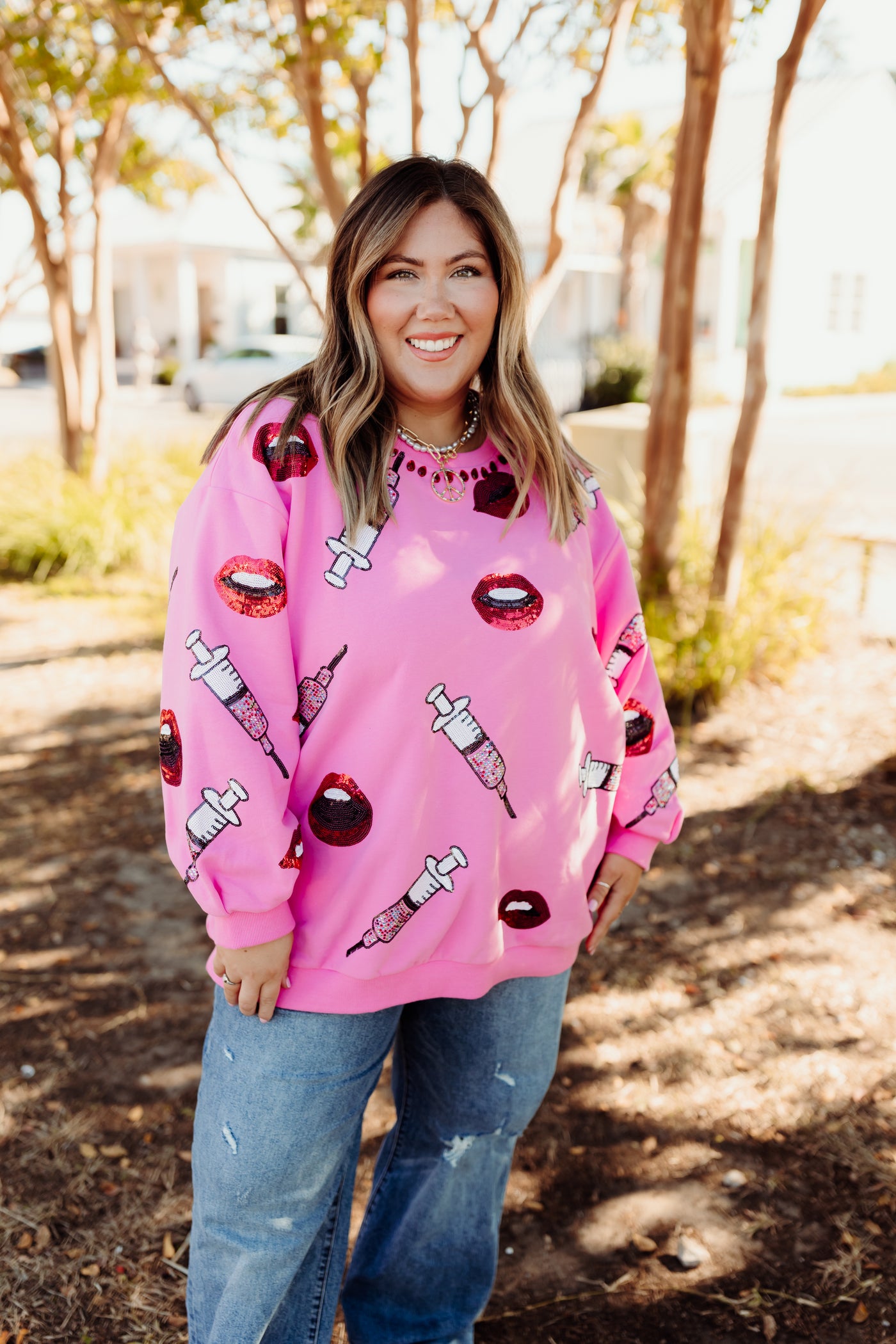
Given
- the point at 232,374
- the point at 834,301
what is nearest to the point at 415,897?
the point at 232,374

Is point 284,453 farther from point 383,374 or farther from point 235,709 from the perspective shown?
point 235,709

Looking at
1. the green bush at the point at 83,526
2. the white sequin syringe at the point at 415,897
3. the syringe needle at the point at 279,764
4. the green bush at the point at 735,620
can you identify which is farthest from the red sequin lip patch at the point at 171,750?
the green bush at the point at 83,526

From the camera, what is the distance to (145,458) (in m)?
9.53

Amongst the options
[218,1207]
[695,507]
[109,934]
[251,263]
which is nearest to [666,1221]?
[218,1207]

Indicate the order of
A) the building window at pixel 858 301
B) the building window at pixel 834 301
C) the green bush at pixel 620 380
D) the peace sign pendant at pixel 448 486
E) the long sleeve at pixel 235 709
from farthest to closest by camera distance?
Answer: the building window at pixel 858 301 < the building window at pixel 834 301 < the green bush at pixel 620 380 < the peace sign pendant at pixel 448 486 < the long sleeve at pixel 235 709

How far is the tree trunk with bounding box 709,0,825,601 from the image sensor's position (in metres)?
4.75

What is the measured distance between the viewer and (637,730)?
2004 mm

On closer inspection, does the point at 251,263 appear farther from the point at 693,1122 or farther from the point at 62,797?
the point at 693,1122

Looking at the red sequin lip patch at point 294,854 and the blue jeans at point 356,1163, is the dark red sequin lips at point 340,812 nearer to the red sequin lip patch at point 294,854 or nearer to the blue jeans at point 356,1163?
the red sequin lip patch at point 294,854

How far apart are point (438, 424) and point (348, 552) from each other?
344 mm

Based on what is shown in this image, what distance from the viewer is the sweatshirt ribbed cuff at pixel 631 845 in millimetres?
2002

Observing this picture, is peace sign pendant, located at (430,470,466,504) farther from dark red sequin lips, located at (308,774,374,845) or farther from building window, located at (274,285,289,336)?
building window, located at (274,285,289,336)

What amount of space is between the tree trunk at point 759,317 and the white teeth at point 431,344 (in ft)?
12.0

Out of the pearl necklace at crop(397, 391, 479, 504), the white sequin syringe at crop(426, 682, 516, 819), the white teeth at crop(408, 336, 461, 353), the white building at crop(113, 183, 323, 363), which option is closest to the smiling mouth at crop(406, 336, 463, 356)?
the white teeth at crop(408, 336, 461, 353)
